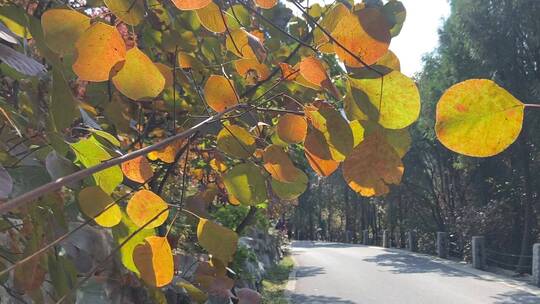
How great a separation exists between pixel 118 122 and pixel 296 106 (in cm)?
55

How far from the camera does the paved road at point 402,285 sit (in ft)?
36.1

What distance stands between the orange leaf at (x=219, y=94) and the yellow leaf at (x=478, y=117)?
33cm

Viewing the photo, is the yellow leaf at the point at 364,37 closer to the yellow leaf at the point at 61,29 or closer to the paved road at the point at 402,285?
the yellow leaf at the point at 61,29

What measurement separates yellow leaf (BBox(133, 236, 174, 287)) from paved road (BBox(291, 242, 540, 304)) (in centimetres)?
1031

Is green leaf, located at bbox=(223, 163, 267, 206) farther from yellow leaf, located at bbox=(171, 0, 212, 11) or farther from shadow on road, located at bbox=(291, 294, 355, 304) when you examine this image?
shadow on road, located at bbox=(291, 294, 355, 304)

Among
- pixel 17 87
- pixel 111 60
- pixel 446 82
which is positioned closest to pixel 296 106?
pixel 111 60

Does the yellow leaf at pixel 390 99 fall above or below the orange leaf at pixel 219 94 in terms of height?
below

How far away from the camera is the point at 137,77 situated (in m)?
0.74

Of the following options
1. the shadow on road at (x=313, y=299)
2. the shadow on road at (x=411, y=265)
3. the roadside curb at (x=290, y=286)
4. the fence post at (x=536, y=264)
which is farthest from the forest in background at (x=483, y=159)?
the shadow on road at (x=313, y=299)

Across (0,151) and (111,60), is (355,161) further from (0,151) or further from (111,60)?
(0,151)

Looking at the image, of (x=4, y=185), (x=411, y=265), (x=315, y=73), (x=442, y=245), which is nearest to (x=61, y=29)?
(x=4, y=185)

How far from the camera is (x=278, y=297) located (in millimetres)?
10977

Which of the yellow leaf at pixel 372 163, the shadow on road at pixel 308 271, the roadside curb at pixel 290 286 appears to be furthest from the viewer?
the shadow on road at pixel 308 271

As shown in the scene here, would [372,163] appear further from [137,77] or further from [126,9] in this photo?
[126,9]
